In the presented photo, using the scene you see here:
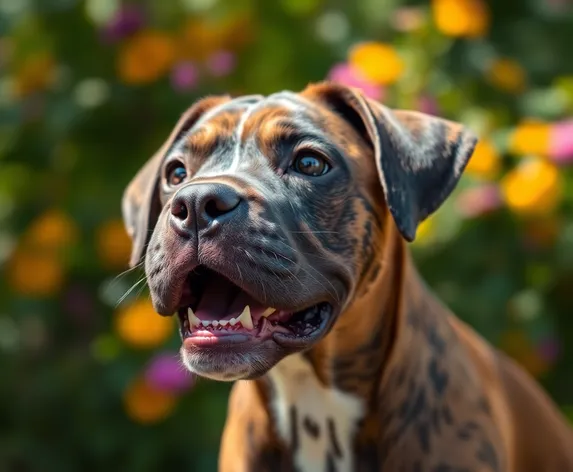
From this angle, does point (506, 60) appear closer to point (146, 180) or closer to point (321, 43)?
point (321, 43)

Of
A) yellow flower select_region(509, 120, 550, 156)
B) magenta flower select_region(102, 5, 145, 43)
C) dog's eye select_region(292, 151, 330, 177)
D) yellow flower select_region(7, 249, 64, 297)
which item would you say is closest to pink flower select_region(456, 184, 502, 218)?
yellow flower select_region(509, 120, 550, 156)

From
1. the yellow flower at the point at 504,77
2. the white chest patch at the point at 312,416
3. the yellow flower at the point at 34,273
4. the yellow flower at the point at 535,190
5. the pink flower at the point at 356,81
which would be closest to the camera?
the white chest patch at the point at 312,416

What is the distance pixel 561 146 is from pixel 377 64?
89 centimetres

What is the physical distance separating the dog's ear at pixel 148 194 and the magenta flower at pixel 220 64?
167 cm

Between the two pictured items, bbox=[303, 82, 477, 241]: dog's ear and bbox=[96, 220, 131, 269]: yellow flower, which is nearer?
bbox=[303, 82, 477, 241]: dog's ear

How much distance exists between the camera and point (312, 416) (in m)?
3.10

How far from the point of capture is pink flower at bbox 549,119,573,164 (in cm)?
430

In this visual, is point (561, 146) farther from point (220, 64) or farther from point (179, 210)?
point (179, 210)

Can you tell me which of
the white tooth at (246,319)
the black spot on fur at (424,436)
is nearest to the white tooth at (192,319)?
the white tooth at (246,319)

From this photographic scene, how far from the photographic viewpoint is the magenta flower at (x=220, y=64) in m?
4.98

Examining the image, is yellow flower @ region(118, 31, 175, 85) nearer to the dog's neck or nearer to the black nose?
the dog's neck

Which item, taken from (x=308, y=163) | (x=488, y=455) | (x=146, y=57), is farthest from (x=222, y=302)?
(x=146, y=57)

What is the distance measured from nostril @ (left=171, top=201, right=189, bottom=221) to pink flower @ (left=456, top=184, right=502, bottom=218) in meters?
2.09

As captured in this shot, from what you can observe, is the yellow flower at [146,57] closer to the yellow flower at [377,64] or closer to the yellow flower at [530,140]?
the yellow flower at [377,64]
